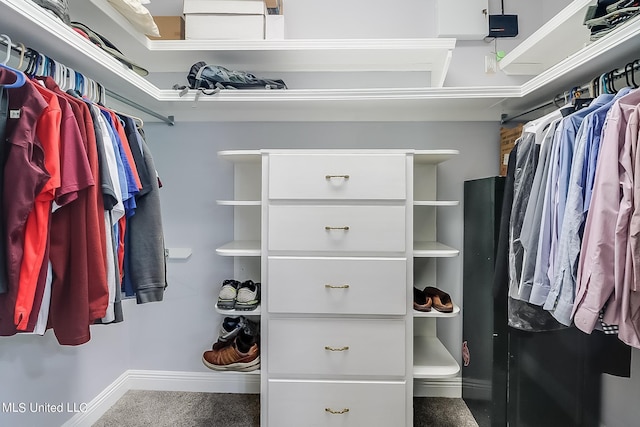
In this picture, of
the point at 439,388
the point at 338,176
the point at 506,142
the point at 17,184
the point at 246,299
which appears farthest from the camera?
the point at 439,388

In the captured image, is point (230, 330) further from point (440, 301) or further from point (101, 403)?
point (440, 301)

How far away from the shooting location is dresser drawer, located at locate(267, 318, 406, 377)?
143 centimetres

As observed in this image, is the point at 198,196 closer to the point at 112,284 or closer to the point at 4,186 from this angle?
the point at 112,284

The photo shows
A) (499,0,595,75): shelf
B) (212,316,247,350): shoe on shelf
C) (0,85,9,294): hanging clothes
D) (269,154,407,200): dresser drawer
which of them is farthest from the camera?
(212,316,247,350): shoe on shelf

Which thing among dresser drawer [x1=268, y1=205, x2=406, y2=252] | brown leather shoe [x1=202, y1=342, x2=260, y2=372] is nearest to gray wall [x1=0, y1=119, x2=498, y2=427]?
brown leather shoe [x1=202, y1=342, x2=260, y2=372]

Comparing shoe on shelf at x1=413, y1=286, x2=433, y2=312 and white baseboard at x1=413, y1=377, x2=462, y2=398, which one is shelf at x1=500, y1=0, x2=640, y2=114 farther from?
white baseboard at x1=413, y1=377, x2=462, y2=398

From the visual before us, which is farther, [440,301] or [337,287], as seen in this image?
[440,301]

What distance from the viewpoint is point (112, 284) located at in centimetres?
99

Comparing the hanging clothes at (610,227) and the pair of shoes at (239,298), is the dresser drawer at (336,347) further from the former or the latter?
the hanging clothes at (610,227)

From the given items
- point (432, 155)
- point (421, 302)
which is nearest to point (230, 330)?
point (421, 302)

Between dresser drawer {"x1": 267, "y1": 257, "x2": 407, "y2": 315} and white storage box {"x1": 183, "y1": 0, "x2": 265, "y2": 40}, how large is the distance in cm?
109

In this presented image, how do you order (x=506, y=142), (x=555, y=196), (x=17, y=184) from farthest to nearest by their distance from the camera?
(x=506, y=142)
(x=555, y=196)
(x=17, y=184)

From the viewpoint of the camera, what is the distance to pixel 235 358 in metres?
1.50

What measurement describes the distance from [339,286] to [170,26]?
1572 millimetres
